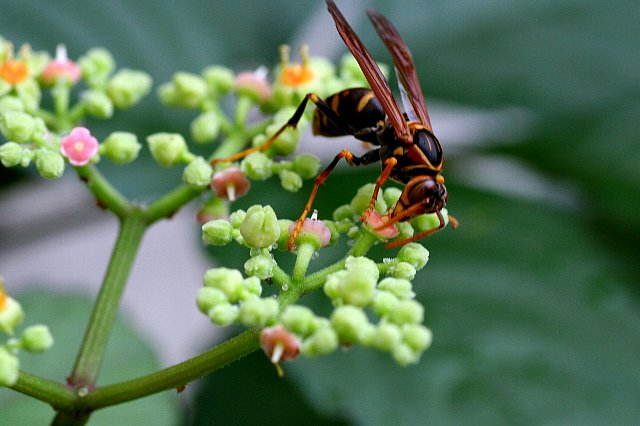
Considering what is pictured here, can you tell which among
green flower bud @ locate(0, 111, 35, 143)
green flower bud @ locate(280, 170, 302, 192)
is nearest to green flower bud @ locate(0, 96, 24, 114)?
green flower bud @ locate(0, 111, 35, 143)

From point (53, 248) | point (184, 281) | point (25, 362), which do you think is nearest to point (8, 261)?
point (53, 248)

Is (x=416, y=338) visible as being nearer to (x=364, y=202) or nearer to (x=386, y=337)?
(x=386, y=337)

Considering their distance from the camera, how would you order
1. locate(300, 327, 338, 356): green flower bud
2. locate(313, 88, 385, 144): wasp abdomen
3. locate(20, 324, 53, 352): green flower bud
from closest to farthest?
locate(300, 327, 338, 356): green flower bud → locate(20, 324, 53, 352): green flower bud → locate(313, 88, 385, 144): wasp abdomen

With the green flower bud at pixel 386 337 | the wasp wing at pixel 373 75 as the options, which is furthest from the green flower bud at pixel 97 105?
the green flower bud at pixel 386 337

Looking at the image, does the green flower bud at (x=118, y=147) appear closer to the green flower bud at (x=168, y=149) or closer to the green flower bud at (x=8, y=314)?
the green flower bud at (x=168, y=149)

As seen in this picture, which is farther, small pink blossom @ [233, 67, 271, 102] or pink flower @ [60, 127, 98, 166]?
small pink blossom @ [233, 67, 271, 102]

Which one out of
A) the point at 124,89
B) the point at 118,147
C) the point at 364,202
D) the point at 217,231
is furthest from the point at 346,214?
the point at 124,89

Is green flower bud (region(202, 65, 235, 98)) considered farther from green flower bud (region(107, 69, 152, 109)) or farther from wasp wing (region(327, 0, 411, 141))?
wasp wing (region(327, 0, 411, 141))
